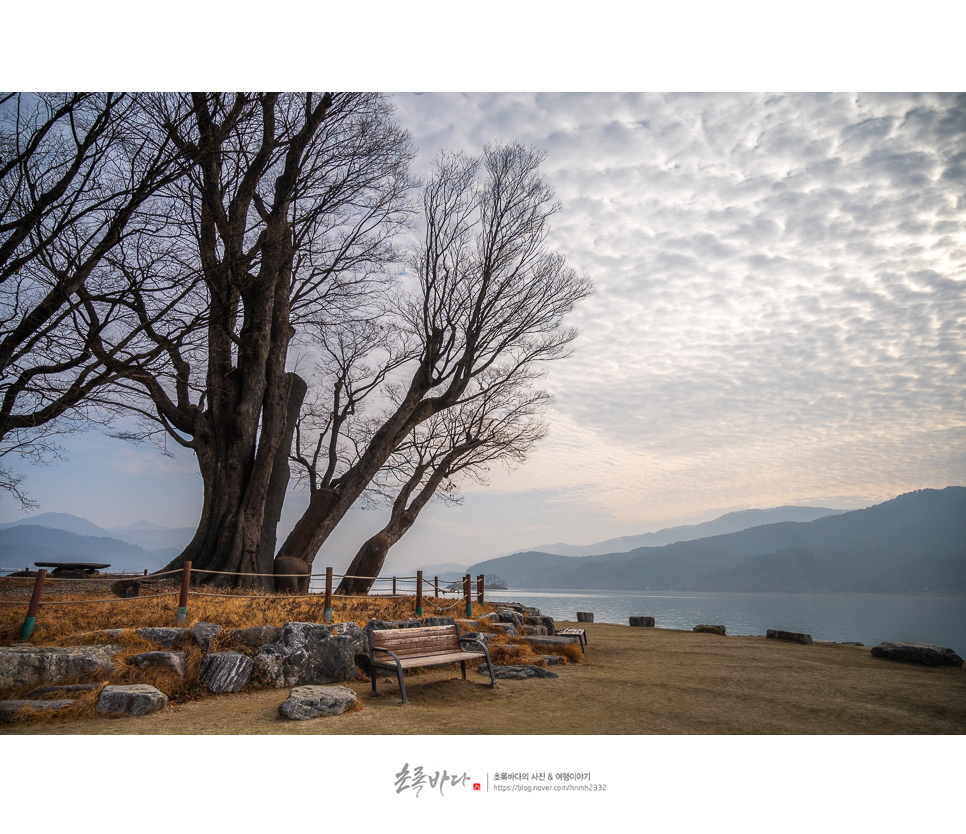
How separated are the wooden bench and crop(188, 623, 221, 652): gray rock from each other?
5.62 feet

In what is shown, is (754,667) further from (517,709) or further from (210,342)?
(210,342)

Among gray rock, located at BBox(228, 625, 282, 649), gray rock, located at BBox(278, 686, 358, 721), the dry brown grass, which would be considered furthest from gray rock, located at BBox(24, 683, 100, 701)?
gray rock, located at BBox(278, 686, 358, 721)

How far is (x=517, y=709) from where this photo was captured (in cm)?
502

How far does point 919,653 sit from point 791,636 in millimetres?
2714

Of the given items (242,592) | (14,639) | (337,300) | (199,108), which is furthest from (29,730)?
(337,300)

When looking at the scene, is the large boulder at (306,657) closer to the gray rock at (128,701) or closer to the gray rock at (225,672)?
the gray rock at (225,672)

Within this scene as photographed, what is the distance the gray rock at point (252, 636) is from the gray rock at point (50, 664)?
117 cm

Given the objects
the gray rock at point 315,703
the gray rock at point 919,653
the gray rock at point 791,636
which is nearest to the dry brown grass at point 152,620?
the gray rock at point 315,703

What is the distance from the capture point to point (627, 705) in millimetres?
5148

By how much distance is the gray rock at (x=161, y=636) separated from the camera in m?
5.69

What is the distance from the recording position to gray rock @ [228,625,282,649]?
6.05 meters

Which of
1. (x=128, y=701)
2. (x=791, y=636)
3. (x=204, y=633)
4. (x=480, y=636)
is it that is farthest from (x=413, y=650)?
(x=791, y=636)

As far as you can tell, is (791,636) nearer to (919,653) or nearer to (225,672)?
(919,653)

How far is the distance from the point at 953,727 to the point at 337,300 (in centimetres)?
1416
